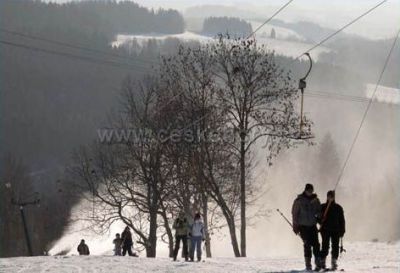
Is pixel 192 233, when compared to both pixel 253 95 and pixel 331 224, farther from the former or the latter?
pixel 253 95

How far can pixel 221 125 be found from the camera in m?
37.8

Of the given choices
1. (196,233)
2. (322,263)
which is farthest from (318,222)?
(196,233)

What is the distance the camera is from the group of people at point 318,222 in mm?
17484

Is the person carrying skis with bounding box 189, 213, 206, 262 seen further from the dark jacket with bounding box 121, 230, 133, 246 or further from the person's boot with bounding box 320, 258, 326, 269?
the dark jacket with bounding box 121, 230, 133, 246

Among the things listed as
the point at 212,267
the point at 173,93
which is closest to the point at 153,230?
the point at 173,93

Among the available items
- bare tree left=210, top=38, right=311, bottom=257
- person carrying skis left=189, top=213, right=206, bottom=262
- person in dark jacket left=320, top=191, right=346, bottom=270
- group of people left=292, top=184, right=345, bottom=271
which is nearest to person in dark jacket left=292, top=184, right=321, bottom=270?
group of people left=292, top=184, right=345, bottom=271

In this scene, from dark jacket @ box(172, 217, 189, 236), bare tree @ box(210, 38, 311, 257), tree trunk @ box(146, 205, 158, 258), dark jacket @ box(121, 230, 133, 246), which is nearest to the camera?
dark jacket @ box(172, 217, 189, 236)

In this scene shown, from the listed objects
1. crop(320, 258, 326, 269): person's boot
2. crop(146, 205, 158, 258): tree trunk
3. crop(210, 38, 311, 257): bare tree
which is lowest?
crop(146, 205, 158, 258): tree trunk

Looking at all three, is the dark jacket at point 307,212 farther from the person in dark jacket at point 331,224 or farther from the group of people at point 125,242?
the group of people at point 125,242

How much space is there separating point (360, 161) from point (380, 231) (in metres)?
56.4

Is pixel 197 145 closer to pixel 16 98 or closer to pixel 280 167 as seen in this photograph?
pixel 280 167

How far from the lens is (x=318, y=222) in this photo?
17672 mm

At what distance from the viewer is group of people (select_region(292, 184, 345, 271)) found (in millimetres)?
17484

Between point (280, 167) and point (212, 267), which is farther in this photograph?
point (280, 167)
